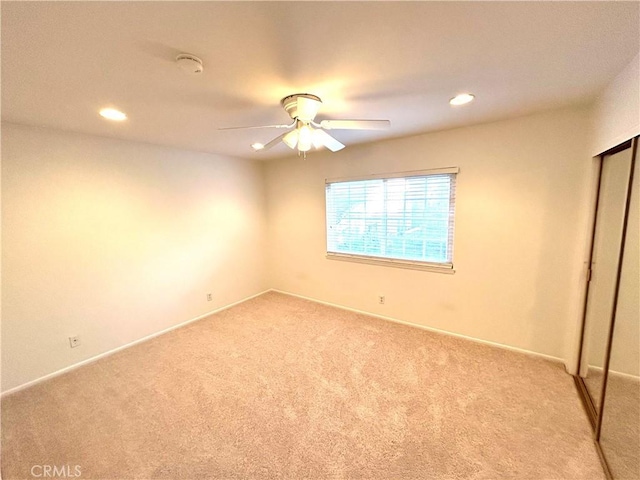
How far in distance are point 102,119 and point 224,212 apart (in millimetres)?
1877

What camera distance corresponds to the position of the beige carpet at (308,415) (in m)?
1.50

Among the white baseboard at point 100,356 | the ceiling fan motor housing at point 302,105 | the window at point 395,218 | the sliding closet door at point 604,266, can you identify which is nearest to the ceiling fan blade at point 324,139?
the ceiling fan motor housing at point 302,105

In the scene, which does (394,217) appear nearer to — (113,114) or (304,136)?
(304,136)

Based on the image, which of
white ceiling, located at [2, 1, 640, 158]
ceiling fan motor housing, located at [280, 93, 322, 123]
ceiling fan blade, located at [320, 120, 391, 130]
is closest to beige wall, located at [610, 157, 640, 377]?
white ceiling, located at [2, 1, 640, 158]

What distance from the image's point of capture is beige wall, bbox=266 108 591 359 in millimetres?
2203

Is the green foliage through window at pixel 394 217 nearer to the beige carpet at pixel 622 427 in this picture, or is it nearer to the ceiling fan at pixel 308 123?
the ceiling fan at pixel 308 123

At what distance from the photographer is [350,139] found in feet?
9.95

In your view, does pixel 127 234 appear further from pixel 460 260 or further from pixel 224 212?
pixel 460 260

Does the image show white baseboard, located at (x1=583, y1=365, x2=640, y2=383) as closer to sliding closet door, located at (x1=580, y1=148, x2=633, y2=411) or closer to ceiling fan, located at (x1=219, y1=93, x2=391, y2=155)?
sliding closet door, located at (x1=580, y1=148, x2=633, y2=411)

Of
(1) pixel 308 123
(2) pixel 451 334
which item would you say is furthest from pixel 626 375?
(1) pixel 308 123

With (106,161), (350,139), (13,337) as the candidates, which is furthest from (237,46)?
(13,337)

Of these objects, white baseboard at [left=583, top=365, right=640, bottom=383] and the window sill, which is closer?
white baseboard at [left=583, top=365, right=640, bottom=383]

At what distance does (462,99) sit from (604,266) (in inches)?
64.1

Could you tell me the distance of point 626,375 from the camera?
1.42 meters
